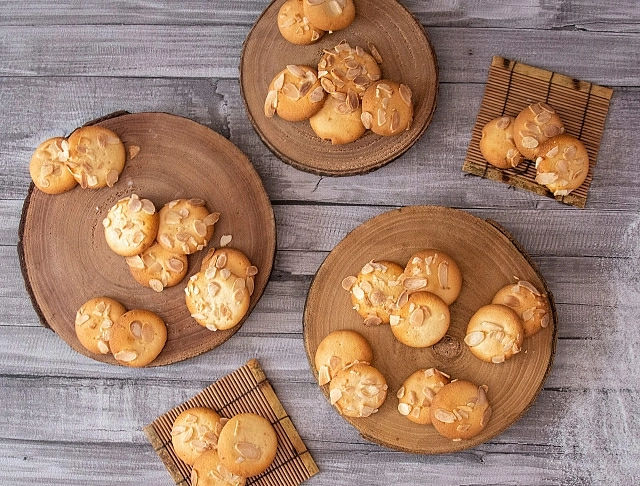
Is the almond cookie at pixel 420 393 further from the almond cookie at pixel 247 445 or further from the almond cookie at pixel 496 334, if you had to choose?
the almond cookie at pixel 247 445

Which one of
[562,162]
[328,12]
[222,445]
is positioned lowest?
[222,445]

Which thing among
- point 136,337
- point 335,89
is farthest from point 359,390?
point 335,89

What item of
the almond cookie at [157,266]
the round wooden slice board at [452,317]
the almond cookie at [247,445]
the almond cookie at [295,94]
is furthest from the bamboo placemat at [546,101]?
the almond cookie at [247,445]

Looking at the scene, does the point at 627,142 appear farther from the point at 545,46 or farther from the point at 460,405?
the point at 460,405

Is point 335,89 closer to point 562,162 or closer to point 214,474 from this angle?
point 562,162

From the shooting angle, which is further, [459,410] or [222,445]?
[222,445]

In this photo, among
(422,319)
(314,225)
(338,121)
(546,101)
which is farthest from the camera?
(314,225)

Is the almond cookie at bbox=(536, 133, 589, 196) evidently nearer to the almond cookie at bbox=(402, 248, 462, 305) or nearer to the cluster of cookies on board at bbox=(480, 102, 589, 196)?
the cluster of cookies on board at bbox=(480, 102, 589, 196)

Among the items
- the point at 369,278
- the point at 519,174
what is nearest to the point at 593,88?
the point at 519,174
